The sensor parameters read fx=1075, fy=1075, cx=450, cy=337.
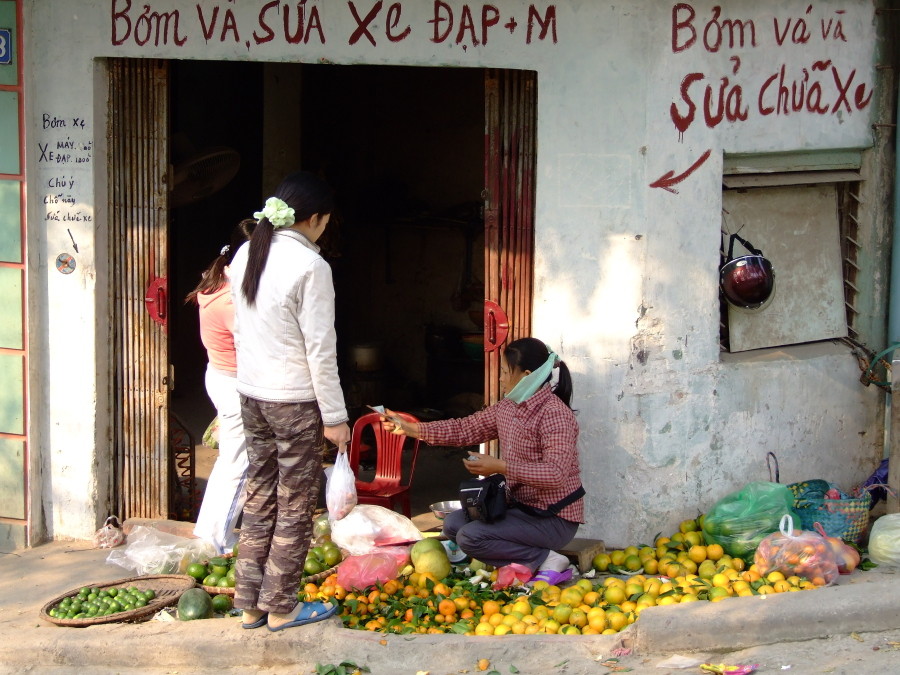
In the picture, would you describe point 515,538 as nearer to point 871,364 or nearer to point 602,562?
point 602,562

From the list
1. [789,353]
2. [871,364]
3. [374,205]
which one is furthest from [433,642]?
[374,205]

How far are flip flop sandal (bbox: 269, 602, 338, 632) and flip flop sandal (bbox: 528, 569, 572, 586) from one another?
3.38 ft

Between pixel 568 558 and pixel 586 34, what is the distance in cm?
263

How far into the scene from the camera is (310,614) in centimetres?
451

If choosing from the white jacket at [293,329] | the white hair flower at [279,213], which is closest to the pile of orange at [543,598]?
the white jacket at [293,329]

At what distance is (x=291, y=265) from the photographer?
413 centimetres

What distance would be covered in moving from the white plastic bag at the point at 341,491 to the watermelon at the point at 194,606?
736 millimetres

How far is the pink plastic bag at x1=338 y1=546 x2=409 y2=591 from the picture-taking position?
5.04 meters

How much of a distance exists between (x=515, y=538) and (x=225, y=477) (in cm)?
158

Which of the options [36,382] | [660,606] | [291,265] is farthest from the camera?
[36,382]

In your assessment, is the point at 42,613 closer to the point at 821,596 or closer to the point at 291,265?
the point at 291,265

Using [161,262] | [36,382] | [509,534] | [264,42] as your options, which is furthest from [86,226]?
[509,534]

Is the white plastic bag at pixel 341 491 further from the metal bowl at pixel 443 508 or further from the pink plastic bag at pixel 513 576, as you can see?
the metal bowl at pixel 443 508

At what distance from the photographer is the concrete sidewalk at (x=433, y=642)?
438 centimetres
